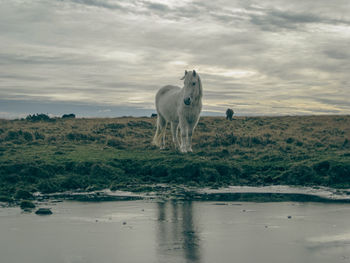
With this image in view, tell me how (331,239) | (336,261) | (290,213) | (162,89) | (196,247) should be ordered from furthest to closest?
(162,89)
(290,213)
(331,239)
(196,247)
(336,261)

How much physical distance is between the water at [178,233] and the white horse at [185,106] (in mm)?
7439

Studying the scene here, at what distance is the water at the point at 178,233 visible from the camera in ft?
17.0

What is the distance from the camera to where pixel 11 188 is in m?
10.2

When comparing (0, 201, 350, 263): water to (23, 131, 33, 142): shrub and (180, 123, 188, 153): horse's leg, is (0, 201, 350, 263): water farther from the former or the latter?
(23, 131, 33, 142): shrub

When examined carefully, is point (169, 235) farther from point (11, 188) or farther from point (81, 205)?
point (11, 188)

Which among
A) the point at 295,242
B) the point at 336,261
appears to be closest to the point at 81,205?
the point at 295,242

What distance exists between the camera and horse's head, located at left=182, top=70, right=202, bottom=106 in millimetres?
15430

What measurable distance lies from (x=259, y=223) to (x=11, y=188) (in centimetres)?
599

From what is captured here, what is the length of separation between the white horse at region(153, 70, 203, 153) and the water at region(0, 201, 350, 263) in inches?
293

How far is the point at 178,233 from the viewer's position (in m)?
6.23

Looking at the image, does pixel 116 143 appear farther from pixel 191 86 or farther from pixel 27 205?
pixel 27 205

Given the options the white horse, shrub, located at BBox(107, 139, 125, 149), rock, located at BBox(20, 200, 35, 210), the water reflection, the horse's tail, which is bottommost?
rock, located at BBox(20, 200, 35, 210)

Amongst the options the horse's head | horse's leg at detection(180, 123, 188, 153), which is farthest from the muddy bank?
horse's leg at detection(180, 123, 188, 153)

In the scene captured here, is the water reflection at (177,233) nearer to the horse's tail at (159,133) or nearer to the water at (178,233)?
the water at (178,233)
